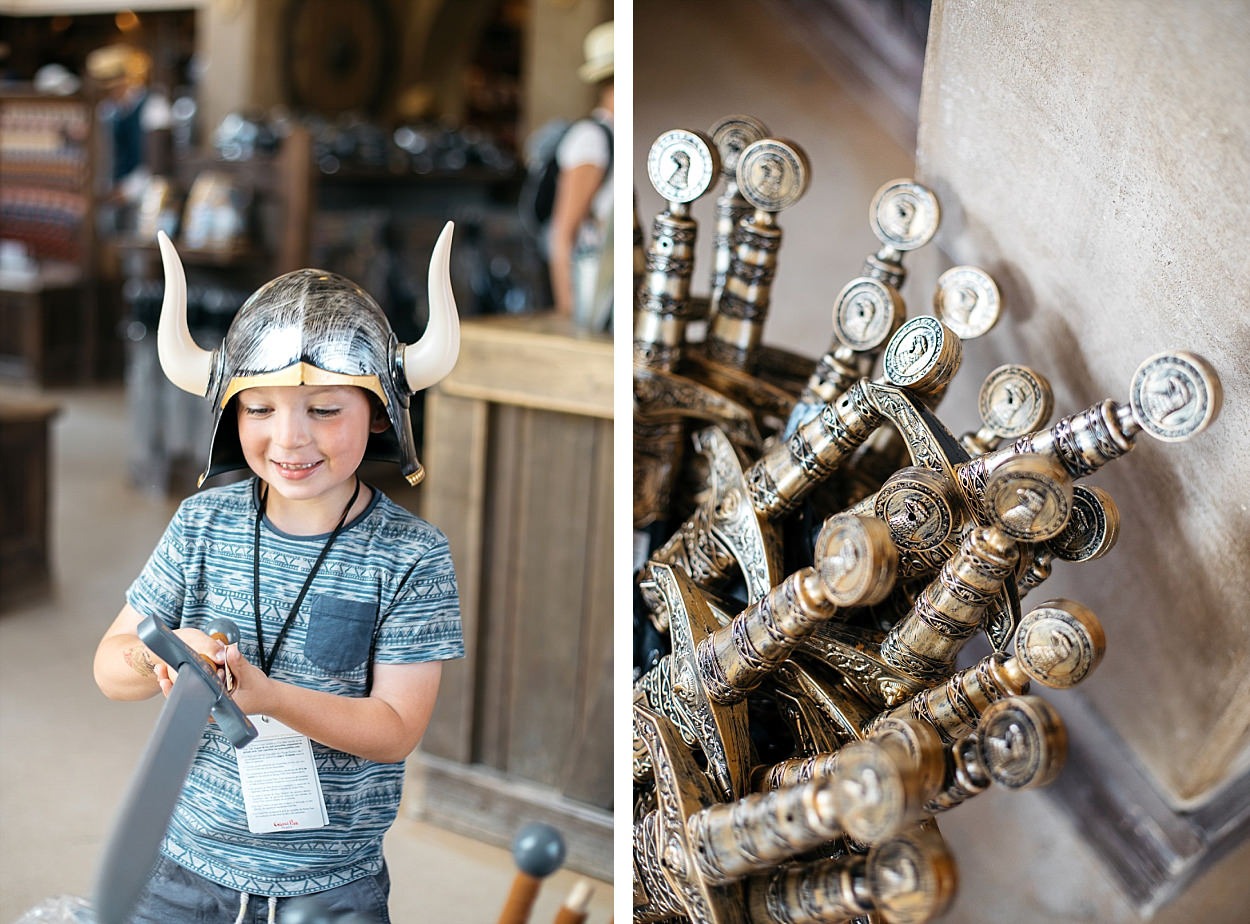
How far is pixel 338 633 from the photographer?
0.67 meters

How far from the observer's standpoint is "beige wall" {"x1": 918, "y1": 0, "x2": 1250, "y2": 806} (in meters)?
0.71

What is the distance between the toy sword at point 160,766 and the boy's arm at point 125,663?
6 cm

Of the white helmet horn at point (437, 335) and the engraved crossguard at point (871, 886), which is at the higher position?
the white helmet horn at point (437, 335)

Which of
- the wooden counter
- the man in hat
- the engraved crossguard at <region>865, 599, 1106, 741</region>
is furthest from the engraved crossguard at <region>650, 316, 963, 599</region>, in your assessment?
the man in hat

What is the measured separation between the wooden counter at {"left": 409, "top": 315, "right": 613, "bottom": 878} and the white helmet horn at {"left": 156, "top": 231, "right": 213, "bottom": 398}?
3.14 feet

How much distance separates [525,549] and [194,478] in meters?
0.88

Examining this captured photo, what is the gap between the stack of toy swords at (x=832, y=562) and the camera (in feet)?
1.81

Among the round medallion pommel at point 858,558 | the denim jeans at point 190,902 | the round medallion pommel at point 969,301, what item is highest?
the round medallion pommel at point 969,301

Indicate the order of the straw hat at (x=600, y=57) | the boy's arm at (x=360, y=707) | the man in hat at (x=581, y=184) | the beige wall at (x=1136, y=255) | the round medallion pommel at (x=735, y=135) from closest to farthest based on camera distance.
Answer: the boy's arm at (x=360, y=707)
the beige wall at (x=1136, y=255)
the round medallion pommel at (x=735, y=135)
the man in hat at (x=581, y=184)
the straw hat at (x=600, y=57)

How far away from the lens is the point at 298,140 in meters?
2.04

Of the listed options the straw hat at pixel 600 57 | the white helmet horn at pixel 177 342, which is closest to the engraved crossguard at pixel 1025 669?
the white helmet horn at pixel 177 342

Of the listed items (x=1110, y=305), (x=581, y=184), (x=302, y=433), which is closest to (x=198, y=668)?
(x=302, y=433)

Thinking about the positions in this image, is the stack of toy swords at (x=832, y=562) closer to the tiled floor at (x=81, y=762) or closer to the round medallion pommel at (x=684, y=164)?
the round medallion pommel at (x=684, y=164)

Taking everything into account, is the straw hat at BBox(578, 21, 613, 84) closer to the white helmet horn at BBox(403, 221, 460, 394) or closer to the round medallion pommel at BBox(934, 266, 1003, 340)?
the round medallion pommel at BBox(934, 266, 1003, 340)
